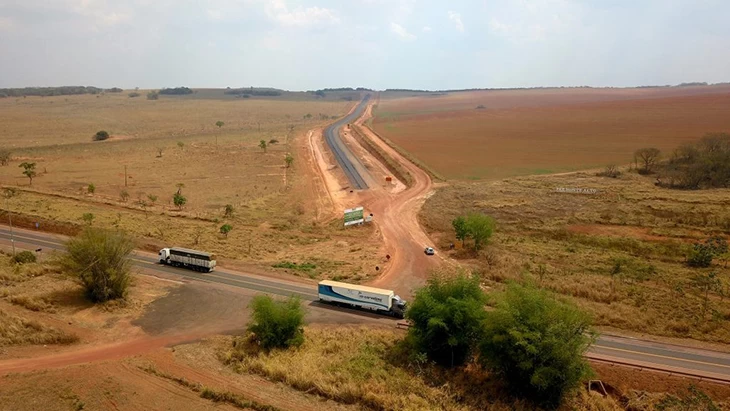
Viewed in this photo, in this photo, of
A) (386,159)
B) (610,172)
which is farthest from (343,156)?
(610,172)

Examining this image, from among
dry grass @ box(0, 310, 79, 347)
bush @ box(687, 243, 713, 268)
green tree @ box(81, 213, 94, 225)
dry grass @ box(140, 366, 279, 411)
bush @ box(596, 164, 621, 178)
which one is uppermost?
bush @ box(596, 164, 621, 178)

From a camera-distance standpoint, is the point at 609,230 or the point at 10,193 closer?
the point at 609,230

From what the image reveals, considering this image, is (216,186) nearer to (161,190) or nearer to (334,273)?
(161,190)

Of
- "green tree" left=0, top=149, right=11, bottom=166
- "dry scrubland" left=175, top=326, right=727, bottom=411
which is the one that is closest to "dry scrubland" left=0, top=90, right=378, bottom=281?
"green tree" left=0, top=149, right=11, bottom=166

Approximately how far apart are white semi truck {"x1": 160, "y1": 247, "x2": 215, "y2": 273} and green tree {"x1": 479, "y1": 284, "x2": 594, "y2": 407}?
1119 inches

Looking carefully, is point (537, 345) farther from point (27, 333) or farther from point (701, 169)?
point (701, 169)

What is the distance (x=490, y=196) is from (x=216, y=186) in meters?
46.4

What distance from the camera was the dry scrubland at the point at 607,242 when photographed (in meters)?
37.8

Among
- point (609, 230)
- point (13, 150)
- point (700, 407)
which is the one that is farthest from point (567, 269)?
point (13, 150)

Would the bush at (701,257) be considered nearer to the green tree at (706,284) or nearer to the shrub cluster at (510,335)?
the green tree at (706,284)

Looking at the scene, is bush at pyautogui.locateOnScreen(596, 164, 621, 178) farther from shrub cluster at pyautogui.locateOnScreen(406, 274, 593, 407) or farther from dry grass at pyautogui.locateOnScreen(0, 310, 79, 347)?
dry grass at pyautogui.locateOnScreen(0, 310, 79, 347)

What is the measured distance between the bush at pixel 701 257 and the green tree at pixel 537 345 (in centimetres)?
2967

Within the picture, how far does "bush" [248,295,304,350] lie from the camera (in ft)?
104

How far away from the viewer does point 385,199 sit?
78.2 m
